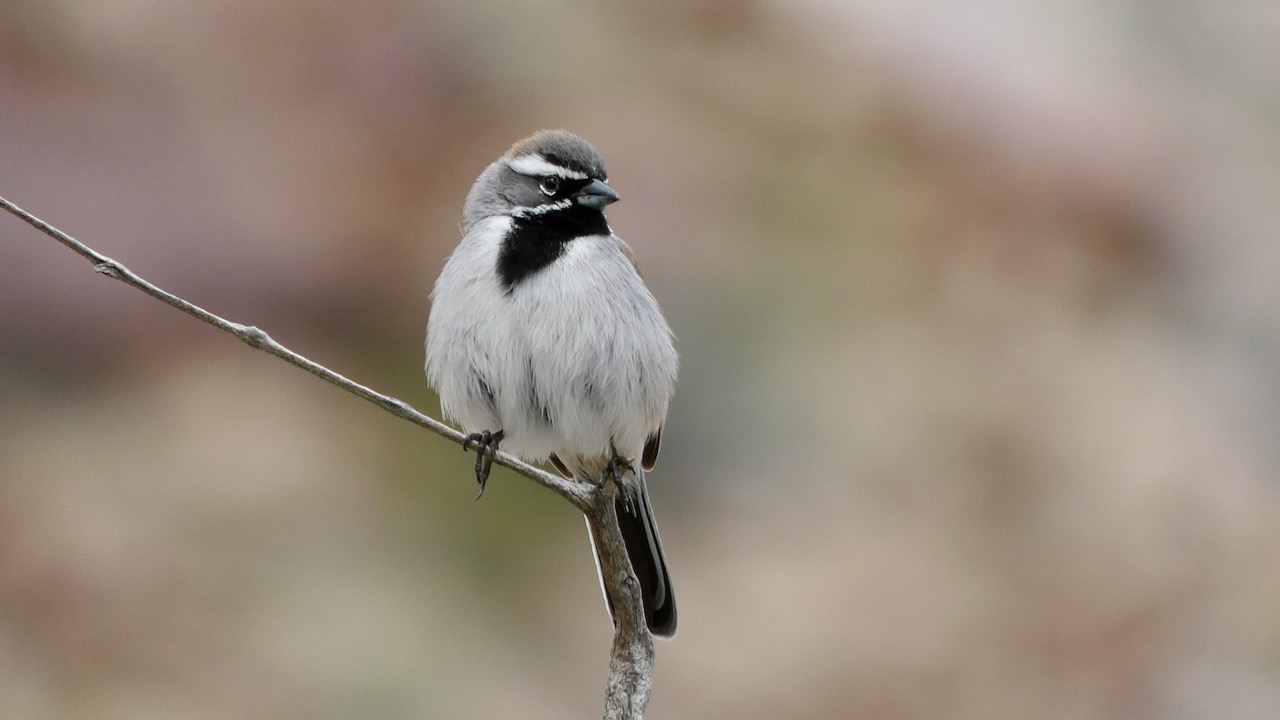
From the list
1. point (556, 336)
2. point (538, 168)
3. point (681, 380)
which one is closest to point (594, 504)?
point (556, 336)

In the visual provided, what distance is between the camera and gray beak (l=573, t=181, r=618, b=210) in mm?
5355

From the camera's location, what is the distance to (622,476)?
213 inches

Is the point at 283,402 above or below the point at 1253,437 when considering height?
below

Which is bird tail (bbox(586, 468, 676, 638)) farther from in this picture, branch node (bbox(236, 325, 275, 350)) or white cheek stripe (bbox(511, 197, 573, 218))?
branch node (bbox(236, 325, 275, 350))

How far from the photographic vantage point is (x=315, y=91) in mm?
10844

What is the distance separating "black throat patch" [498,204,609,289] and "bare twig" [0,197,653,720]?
46.7 inches

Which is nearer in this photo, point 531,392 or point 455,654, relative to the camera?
point 531,392

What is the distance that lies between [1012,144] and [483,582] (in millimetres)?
6528

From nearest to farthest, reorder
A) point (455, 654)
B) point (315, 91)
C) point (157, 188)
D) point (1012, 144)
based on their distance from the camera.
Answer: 1. point (455, 654)
2. point (157, 188)
3. point (315, 91)
4. point (1012, 144)

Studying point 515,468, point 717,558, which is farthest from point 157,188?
point 515,468

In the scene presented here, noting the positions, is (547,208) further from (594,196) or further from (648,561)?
(648,561)

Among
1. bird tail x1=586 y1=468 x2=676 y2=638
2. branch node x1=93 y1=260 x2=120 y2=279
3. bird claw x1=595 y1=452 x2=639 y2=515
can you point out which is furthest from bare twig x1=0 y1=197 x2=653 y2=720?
bird tail x1=586 y1=468 x2=676 y2=638

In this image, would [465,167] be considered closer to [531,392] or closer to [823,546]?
[823,546]

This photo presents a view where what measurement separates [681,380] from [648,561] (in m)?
4.80
